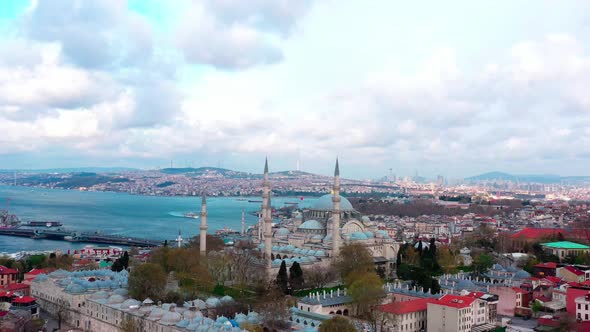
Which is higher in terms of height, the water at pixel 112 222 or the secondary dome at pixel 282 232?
the secondary dome at pixel 282 232

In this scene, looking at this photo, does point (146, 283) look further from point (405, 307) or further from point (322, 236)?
point (322, 236)

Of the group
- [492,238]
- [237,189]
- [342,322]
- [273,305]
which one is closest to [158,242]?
[492,238]

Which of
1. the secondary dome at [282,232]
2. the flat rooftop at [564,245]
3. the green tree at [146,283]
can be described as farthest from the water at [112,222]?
the flat rooftop at [564,245]

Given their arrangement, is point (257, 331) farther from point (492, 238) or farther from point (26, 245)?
point (26, 245)

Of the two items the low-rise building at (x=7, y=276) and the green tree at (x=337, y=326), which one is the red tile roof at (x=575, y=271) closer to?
the green tree at (x=337, y=326)

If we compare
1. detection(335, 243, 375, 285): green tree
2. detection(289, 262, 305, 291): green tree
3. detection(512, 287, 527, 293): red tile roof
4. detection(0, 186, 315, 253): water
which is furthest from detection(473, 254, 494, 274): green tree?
detection(0, 186, 315, 253): water

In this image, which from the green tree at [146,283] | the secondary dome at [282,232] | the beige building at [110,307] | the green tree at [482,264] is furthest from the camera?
the secondary dome at [282,232]
